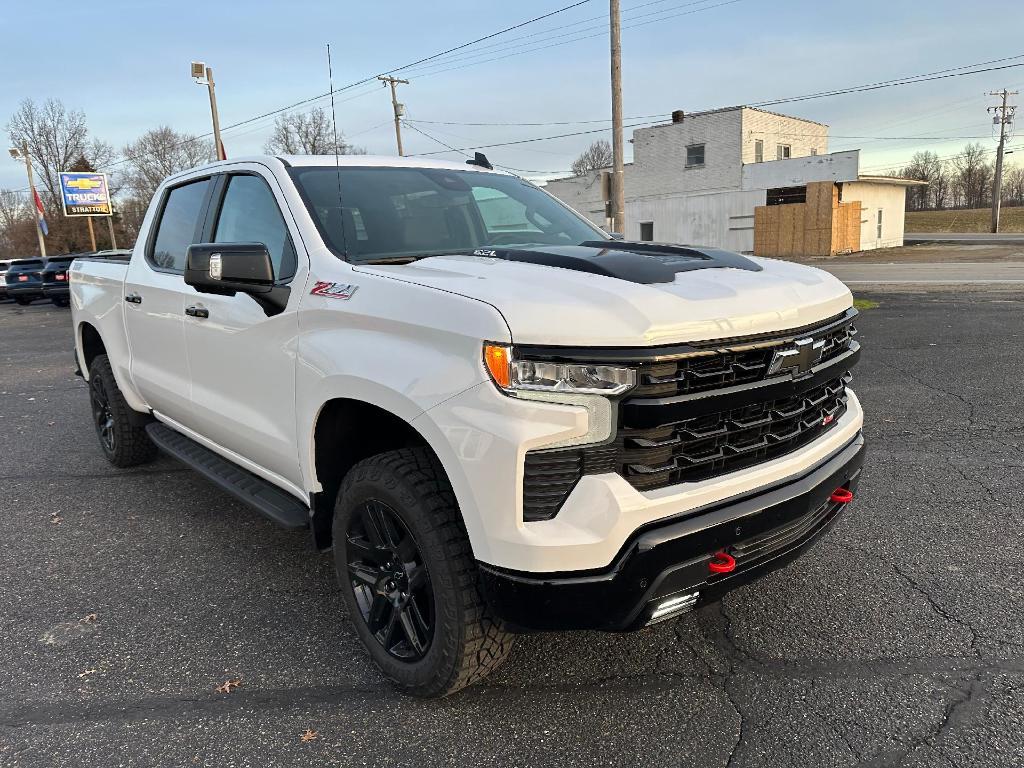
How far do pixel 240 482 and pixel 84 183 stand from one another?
5294cm

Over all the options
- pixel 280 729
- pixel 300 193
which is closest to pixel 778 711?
pixel 280 729

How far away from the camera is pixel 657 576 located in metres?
2.09

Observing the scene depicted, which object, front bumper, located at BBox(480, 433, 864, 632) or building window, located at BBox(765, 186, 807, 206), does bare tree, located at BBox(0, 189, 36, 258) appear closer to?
building window, located at BBox(765, 186, 807, 206)

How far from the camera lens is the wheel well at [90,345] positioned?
524 centimetres

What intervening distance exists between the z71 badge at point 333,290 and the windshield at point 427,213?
0.58 feet

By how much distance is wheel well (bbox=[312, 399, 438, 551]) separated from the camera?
2607 millimetres

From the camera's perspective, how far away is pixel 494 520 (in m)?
2.05

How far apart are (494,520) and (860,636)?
1.72 meters

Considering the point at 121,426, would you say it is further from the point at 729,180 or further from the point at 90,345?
the point at 729,180

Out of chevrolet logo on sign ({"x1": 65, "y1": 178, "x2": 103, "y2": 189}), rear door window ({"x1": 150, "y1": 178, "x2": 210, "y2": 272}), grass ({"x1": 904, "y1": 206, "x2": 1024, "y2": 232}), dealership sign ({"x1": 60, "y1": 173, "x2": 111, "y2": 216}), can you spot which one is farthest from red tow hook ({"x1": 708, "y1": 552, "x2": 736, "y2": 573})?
grass ({"x1": 904, "y1": 206, "x2": 1024, "y2": 232})

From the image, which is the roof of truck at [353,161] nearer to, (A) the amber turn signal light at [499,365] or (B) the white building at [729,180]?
(A) the amber turn signal light at [499,365]

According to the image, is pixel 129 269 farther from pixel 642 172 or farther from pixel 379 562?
pixel 642 172

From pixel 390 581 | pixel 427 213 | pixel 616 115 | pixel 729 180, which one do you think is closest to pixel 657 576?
pixel 390 581

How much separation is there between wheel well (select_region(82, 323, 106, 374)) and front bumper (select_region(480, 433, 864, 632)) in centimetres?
420
